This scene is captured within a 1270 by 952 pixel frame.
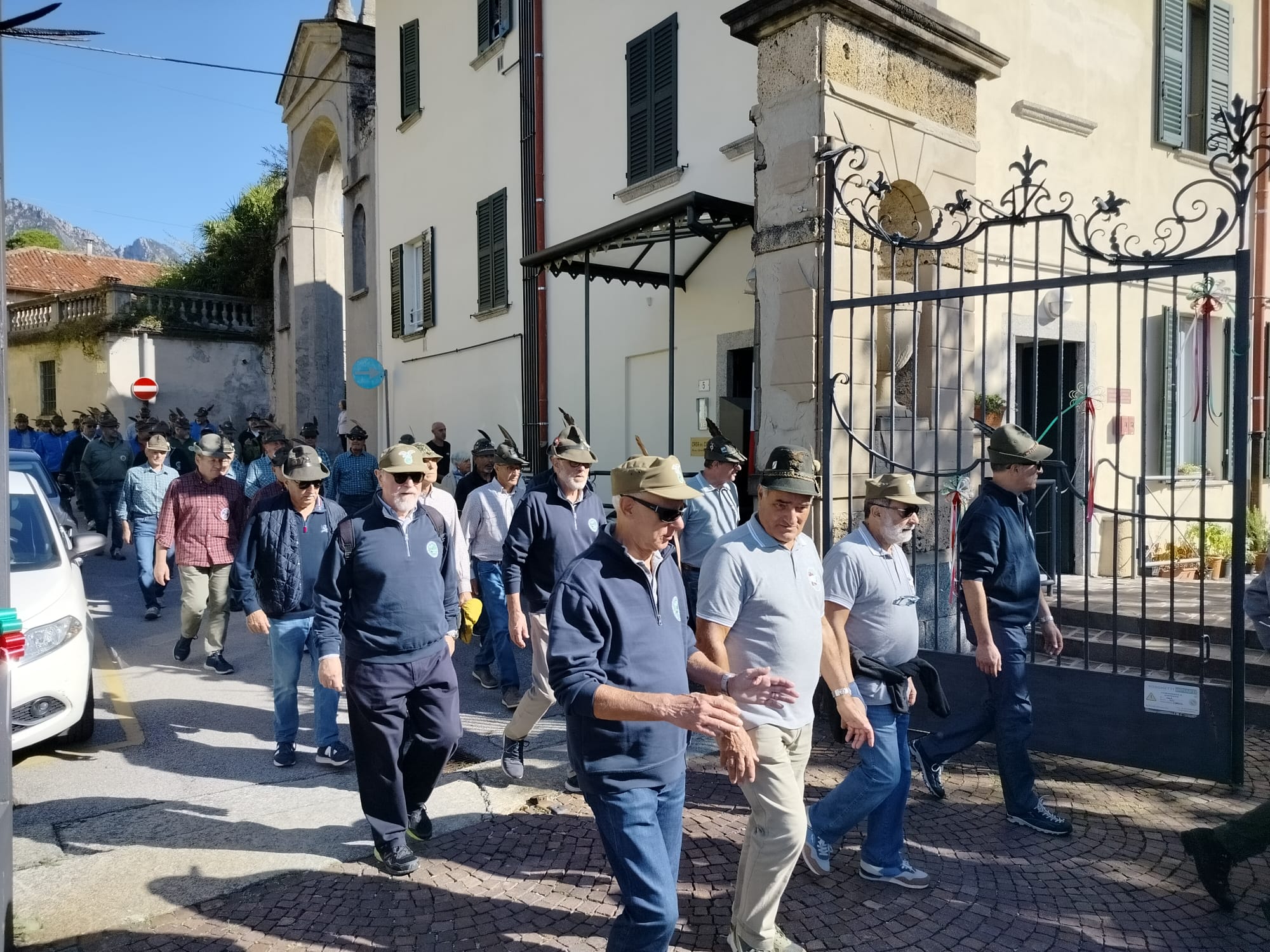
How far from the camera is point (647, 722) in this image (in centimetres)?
280

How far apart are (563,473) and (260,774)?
237 cm

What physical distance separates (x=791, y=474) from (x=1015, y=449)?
1.69 meters

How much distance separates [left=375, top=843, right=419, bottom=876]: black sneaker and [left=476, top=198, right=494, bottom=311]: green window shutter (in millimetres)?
10076

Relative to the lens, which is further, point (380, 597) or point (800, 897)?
point (380, 597)

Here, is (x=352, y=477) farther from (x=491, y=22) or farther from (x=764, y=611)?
(x=764, y=611)

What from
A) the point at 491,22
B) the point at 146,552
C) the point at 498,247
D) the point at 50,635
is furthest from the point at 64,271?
the point at 50,635

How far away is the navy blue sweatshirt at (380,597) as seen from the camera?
4.13 m

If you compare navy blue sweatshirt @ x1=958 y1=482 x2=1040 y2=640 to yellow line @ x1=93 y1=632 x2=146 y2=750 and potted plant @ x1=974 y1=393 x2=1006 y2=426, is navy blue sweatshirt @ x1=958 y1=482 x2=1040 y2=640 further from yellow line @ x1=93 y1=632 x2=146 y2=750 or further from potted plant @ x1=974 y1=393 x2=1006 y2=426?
yellow line @ x1=93 y1=632 x2=146 y2=750

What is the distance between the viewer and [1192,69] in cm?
1067

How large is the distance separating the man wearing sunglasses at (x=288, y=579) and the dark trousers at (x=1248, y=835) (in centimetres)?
426

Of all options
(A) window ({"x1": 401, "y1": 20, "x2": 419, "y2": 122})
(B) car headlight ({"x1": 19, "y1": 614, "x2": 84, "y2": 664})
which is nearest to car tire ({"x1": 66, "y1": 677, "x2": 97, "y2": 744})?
(B) car headlight ({"x1": 19, "y1": 614, "x2": 84, "y2": 664})

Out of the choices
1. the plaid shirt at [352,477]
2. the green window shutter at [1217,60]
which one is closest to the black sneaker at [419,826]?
the plaid shirt at [352,477]

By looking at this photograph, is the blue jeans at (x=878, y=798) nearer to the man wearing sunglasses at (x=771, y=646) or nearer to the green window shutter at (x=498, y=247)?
the man wearing sunglasses at (x=771, y=646)

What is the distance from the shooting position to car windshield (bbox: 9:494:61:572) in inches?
220
